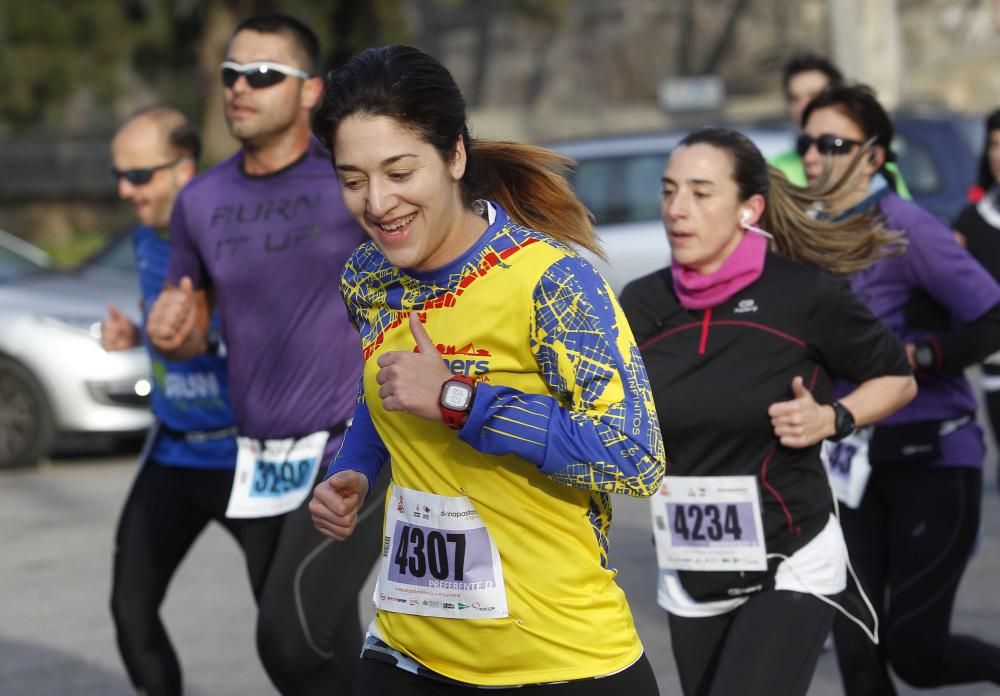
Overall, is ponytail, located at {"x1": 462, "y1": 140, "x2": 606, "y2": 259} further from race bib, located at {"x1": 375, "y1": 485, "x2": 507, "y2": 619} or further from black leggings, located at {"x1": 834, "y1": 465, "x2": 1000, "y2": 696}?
black leggings, located at {"x1": 834, "y1": 465, "x2": 1000, "y2": 696}

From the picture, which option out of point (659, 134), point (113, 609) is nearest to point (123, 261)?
point (659, 134)

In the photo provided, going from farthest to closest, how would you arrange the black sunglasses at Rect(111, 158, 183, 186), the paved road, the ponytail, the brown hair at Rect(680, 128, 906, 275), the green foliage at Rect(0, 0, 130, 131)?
the green foliage at Rect(0, 0, 130, 131), the paved road, the black sunglasses at Rect(111, 158, 183, 186), the brown hair at Rect(680, 128, 906, 275), the ponytail

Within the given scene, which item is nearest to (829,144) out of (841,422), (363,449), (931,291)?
(931,291)

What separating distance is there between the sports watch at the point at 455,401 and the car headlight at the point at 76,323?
8.10m

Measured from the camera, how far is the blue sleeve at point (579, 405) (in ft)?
9.18

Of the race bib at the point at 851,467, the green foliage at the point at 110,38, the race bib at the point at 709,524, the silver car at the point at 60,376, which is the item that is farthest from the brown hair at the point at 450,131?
the green foliage at the point at 110,38

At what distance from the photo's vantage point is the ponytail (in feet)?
10.8

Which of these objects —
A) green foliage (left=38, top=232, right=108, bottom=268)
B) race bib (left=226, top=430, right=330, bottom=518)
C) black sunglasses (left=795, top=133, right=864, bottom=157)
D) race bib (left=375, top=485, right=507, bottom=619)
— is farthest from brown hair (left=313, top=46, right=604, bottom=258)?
green foliage (left=38, top=232, right=108, bottom=268)

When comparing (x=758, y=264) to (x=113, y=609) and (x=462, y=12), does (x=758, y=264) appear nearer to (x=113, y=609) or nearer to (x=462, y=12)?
(x=113, y=609)

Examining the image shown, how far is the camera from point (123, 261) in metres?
12.2

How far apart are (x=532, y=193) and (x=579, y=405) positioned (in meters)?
0.60

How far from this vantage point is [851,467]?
16.0 ft

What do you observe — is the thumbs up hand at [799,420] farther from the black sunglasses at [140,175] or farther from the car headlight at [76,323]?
the car headlight at [76,323]

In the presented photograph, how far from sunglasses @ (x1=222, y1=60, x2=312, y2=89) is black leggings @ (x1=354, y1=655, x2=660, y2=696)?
2170mm
